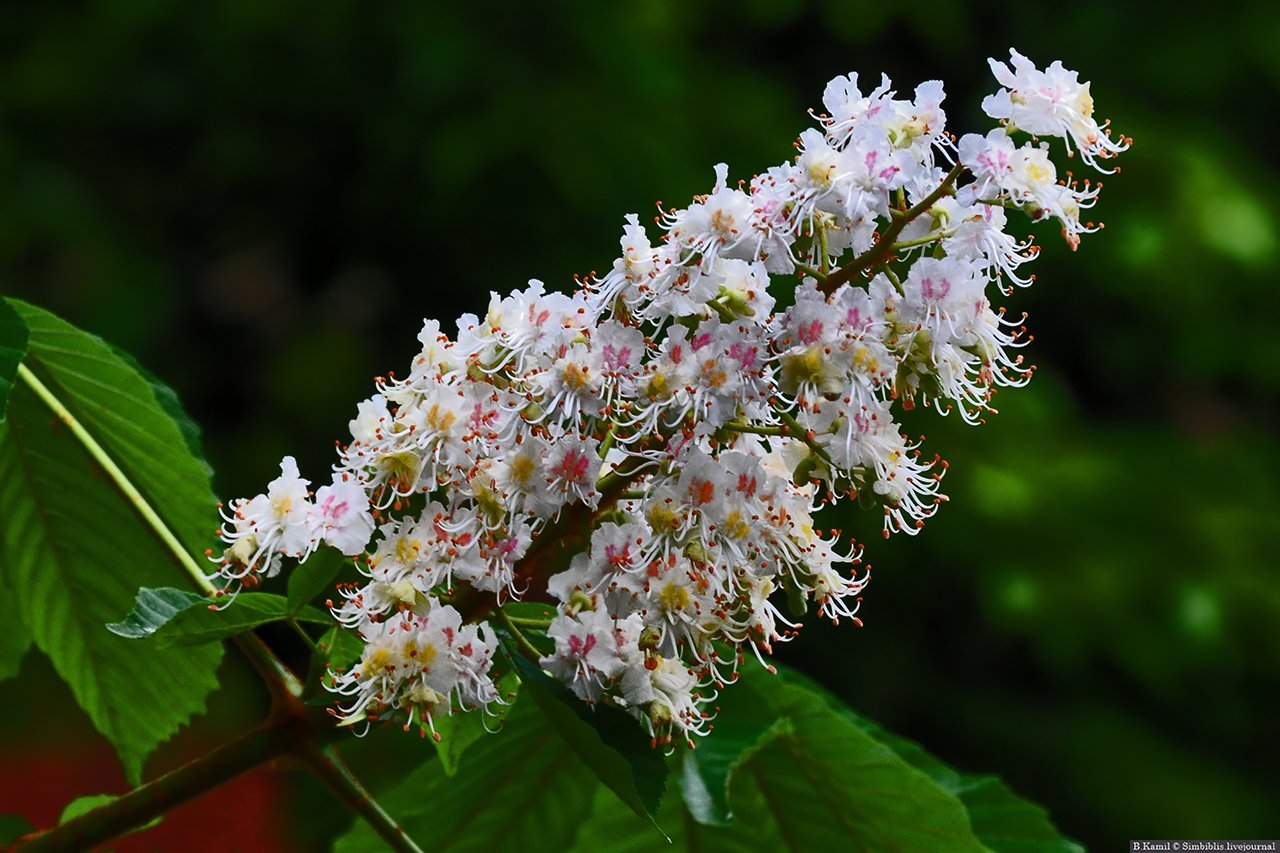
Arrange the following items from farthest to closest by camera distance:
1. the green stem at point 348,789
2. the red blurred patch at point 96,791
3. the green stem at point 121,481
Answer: the red blurred patch at point 96,791
the green stem at point 121,481
the green stem at point 348,789

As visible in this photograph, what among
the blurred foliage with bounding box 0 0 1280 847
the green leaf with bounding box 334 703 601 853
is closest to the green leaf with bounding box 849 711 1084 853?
the green leaf with bounding box 334 703 601 853

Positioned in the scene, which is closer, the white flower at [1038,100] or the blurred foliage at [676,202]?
the white flower at [1038,100]

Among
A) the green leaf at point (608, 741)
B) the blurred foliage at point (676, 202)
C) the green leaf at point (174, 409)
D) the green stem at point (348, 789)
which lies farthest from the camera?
the blurred foliage at point (676, 202)

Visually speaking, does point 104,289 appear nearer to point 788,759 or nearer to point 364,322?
point 364,322

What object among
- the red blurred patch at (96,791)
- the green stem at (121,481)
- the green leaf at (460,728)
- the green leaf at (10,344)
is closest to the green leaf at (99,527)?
the green stem at (121,481)

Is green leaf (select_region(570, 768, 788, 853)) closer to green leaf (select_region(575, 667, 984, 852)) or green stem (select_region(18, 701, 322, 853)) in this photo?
green leaf (select_region(575, 667, 984, 852))

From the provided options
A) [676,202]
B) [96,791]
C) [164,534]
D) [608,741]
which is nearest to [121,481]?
[164,534]

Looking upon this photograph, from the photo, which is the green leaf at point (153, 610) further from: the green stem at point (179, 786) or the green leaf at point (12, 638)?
the green leaf at point (12, 638)
